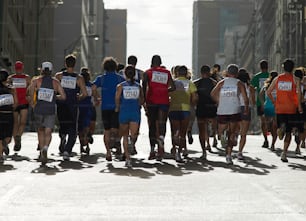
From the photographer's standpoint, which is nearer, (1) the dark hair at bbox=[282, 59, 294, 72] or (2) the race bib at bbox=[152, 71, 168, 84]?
(2) the race bib at bbox=[152, 71, 168, 84]

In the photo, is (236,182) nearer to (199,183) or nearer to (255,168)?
(199,183)

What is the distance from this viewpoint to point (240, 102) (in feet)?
44.1

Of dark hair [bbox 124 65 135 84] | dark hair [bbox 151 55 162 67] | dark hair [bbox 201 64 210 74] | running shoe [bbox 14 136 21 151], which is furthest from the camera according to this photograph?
running shoe [bbox 14 136 21 151]

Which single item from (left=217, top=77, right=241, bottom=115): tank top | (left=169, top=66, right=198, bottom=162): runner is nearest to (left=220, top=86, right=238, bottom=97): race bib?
(left=217, top=77, right=241, bottom=115): tank top

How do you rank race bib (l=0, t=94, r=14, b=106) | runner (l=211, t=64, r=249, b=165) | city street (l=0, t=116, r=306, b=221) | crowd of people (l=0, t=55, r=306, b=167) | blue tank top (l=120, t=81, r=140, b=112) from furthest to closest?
race bib (l=0, t=94, r=14, b=106) → runner (l=211, t=64, r=249, b=165) → crowd of people (l=0, t=55, r=306, b=167) → blue tank top (l=120, t=81, r=140, b=112) → city street (l=0, t=116, r=306, b=221)

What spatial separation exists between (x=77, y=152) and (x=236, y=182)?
6566 mm

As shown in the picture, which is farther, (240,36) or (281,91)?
(240,36)

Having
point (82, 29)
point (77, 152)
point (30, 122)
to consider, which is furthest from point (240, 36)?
point (77, 152)

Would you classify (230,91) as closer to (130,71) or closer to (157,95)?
(157,95)

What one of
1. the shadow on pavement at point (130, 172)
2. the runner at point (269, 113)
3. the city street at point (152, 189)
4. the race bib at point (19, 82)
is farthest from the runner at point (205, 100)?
the race bib at point (19, 82)

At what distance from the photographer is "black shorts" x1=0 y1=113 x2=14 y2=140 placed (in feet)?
44.0

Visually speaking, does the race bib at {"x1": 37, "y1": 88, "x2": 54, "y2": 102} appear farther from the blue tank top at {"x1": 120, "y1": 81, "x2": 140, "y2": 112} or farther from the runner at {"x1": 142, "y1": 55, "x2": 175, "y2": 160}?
the runner at {"x1": 142, "y1": 55, "x2": 175, "y2": 160}

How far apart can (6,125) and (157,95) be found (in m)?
2.75

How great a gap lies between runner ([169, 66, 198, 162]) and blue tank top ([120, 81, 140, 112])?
1231 mm
